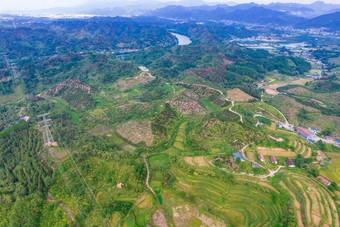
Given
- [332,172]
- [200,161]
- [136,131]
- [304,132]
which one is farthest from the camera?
[304,132]

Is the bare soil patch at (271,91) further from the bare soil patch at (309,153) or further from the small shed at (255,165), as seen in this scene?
the small shed at (255,165)

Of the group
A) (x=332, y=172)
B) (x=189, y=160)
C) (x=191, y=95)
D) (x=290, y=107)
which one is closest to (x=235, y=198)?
(x=189, y=160)

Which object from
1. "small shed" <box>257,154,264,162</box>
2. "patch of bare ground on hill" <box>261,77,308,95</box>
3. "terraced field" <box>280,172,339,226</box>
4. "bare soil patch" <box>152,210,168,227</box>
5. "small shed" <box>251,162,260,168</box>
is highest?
"small shed" <box>251,162,260,168</box>

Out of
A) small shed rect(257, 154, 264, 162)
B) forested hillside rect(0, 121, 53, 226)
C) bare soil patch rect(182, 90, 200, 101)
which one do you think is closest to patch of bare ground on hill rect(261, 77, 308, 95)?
bare soil patch rect(182, 90, 200, 101)

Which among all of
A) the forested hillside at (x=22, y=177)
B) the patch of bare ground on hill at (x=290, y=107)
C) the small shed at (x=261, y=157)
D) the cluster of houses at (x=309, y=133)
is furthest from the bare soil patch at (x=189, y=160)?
the patch of bare ground on hill at (x=290, y=107)

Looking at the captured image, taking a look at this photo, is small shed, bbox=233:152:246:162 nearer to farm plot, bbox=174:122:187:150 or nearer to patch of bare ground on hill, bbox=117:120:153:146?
farm plot, bbox=174:122:187:150

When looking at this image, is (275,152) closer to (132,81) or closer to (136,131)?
(136,131)

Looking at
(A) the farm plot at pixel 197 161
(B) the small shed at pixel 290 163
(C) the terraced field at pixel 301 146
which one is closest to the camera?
(B) the small shed at pixel 290 163
